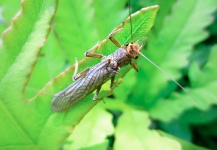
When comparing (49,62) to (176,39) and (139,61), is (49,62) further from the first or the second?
(176,39)

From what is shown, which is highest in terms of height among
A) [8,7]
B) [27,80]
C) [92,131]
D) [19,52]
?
[8,7]

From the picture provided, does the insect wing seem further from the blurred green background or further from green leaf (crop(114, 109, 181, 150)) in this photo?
green leaf (crop(114, 109, 181, 150))

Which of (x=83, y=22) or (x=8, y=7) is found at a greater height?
(x=8, y=7)

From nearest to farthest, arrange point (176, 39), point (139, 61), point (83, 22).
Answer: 1. point (83, 22)
2. point (176, 39)
3. point (139, 61)

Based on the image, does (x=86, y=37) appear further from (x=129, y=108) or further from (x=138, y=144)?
(x=138, y=144)

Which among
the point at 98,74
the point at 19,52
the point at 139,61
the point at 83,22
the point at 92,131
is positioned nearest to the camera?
the point at 19,52

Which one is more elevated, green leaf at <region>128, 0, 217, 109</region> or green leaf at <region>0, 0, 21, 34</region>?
green leaf at <region>0, 0, 21, 34</region>

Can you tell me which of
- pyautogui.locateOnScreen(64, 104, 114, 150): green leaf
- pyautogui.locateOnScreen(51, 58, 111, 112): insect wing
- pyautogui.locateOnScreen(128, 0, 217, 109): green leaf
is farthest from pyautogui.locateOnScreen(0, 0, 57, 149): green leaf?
pyautogui.locateOnScreen(128, 0, 217, 109): green leaf

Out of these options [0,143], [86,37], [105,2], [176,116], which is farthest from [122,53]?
[0,143]

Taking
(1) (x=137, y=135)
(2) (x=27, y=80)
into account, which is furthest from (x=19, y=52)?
(1) (x=137, y=135)

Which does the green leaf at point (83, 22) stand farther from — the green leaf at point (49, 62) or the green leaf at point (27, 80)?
the green leaf at point (27, 80)

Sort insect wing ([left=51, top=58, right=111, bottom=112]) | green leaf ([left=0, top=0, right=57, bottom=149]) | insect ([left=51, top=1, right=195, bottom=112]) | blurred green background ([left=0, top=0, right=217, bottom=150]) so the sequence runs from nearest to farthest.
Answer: green leaf ([left=0, top=0, right=57, bottom=149]) < insect wing ([left=51, top=58, right=111, bottom=112]) < insect ([left=51, top=1, right=195, bottom=112]) < blurred green background ([left=0, top=0, right=217, bottom=150])
